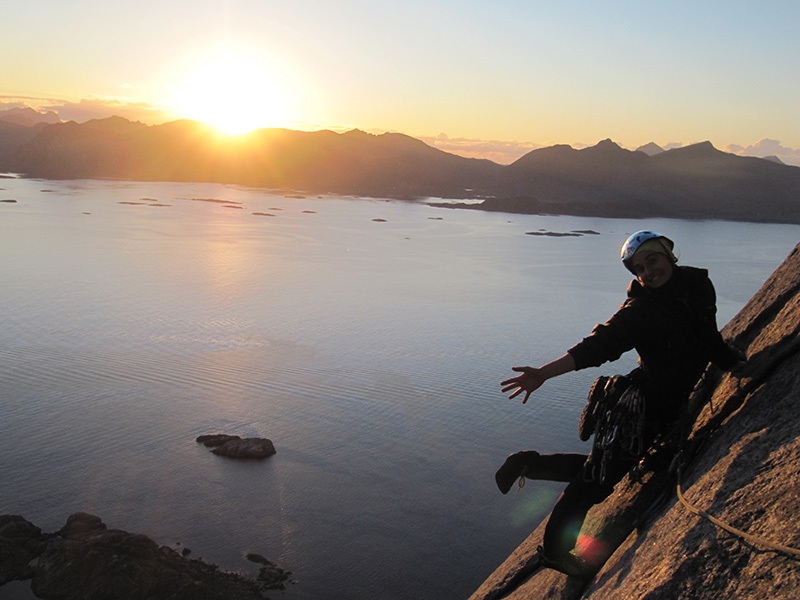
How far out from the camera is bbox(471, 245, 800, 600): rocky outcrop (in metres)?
2.24

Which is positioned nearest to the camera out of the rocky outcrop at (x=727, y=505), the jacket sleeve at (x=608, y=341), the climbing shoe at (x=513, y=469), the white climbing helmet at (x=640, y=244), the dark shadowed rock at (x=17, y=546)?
the rocky outcrop at (x=727, y=505)

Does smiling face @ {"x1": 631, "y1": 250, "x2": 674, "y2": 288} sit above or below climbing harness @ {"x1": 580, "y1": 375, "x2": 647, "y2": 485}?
above

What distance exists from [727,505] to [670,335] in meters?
0.80

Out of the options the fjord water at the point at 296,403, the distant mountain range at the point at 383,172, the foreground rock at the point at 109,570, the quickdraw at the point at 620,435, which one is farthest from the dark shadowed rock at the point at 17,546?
the distant mountain range at the point at 383,172

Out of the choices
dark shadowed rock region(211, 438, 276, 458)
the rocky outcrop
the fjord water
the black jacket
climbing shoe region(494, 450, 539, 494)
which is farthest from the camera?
dark shadowed rock region(211, 438, 276, 458)

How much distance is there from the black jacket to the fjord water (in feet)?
20.8

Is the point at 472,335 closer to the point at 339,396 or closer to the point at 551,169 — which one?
the point at 339,396

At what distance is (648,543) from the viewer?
2805mm

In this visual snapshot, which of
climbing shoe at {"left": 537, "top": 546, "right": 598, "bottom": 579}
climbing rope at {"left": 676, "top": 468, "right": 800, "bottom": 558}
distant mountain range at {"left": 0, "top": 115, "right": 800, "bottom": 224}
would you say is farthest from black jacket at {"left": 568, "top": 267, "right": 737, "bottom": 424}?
distant mountain range at {"left": 0, "top": 115, "right": 800, "bottom": 224}

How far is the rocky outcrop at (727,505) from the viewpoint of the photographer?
224 centimetres

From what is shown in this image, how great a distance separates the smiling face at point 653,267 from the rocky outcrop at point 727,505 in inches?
24.5

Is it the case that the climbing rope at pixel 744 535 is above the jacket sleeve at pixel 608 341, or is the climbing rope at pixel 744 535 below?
below

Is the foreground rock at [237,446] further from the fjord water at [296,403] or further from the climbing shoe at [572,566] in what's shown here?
the climbing shoe at [572,566]

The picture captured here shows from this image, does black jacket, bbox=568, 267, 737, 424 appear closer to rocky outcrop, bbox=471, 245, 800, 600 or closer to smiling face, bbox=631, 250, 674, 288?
smiling face, bbox=631, 250, 674, 288
